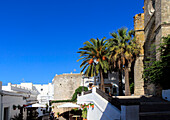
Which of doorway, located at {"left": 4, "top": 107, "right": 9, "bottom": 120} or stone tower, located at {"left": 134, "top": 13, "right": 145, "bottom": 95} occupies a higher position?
stone tower, located at {"left": 134, "top": 13, "right": 145, "bottom": 95}

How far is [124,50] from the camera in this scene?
2575 centimetres

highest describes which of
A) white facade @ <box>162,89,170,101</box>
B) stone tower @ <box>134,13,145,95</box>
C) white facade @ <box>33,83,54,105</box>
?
stone tower @ <box>134,13,145,95</box>

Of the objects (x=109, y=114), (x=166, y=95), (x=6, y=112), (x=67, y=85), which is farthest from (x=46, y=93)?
(x=109, y=114)

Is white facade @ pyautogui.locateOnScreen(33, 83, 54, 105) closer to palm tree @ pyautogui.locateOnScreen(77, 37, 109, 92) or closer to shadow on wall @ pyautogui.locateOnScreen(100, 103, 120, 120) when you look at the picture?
palm tree @ pyautogui.locateOnScreen(77, 37, 109, 92)

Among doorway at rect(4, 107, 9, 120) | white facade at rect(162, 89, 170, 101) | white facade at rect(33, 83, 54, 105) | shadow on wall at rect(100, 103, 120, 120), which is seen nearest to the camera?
shadow on wall at rect(100, 103, 120, 120)

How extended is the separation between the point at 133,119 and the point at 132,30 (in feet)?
70.0

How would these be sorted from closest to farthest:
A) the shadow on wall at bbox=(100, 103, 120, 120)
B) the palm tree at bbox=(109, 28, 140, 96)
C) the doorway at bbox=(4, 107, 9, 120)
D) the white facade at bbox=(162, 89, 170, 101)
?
1. the shadow on wall at bbox=(100, 103, 120, 120)
2. the doorway at bbox=(4, 107, 9, 120)
3. the white facade at bbox=(162, 89, 170, 101)
4. the palm tree at bbox=(109, 28, 140, 96)

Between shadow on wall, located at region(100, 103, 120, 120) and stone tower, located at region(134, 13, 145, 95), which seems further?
stone tower, located at region(134, 13, 145, 95)

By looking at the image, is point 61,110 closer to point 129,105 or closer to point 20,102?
point 20,102

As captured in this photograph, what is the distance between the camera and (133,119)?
7945 millimetres

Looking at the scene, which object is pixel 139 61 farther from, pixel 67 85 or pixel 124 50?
pixel 67 85

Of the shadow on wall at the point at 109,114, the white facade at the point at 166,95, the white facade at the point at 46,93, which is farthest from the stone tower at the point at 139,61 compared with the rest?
the white facade at the point at 46,93

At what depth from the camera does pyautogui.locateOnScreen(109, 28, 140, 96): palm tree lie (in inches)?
988

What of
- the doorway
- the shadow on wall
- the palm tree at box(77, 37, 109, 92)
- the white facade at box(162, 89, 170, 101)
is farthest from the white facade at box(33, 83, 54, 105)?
the shadow on wall
